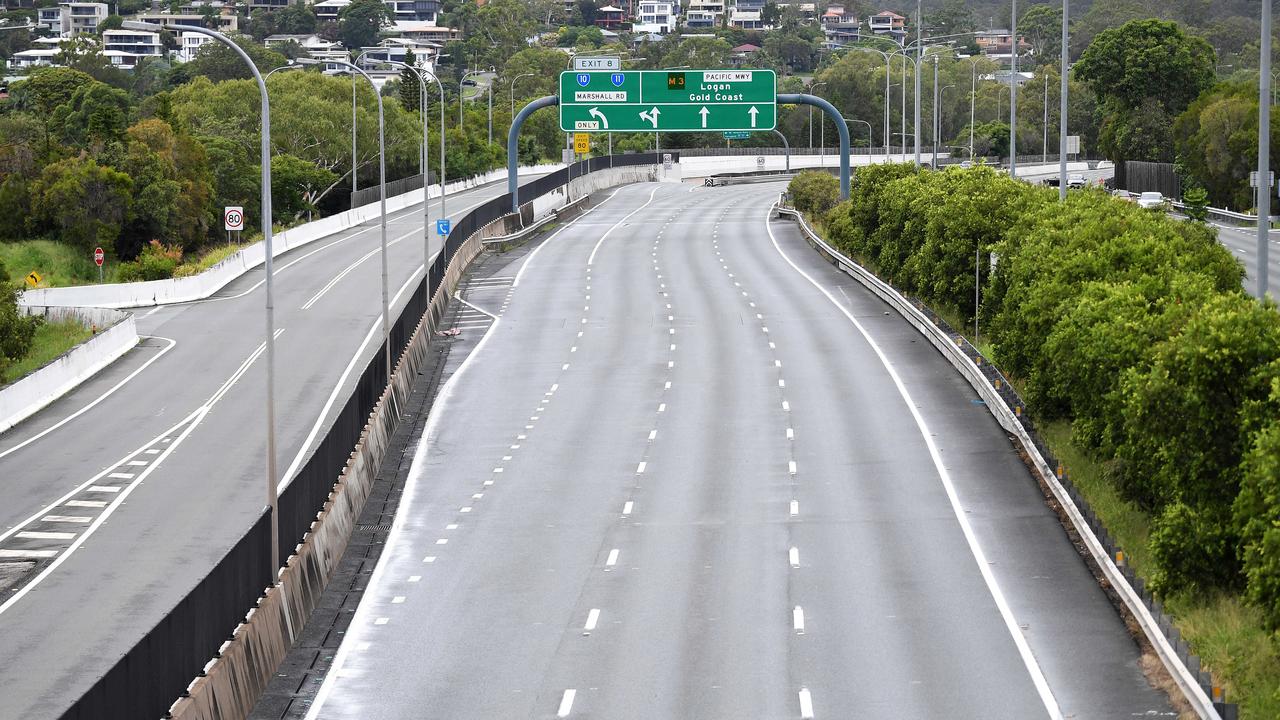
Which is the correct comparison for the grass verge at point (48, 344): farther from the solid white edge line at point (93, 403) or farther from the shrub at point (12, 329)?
the solid white edge line at point (93, 403)

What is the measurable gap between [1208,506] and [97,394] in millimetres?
34346

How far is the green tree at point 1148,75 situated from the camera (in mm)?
119375

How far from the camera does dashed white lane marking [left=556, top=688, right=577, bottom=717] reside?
73.5ft

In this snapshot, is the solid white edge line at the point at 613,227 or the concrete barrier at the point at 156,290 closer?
the concrete barrier at the point at 156,290

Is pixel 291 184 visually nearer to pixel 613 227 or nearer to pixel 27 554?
pixel 613 227

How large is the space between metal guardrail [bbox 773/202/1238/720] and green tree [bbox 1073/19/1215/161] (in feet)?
217

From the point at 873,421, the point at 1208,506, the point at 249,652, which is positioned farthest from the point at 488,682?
the point at 873,421

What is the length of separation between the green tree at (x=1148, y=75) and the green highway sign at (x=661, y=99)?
162 feet

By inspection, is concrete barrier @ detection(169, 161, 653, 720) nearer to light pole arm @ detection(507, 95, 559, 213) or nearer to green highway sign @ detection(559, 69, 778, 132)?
green highway sign @ detection(559, 69, 778, 132)

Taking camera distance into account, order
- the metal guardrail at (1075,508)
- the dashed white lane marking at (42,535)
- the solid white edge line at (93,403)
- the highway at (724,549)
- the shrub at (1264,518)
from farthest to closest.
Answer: the solid white edge line at (93,403) → the dashed white lane marking at (42,535) → the highway at (724,549) → the metal guardrail at (1075,508) → the shrub at (1264,518)

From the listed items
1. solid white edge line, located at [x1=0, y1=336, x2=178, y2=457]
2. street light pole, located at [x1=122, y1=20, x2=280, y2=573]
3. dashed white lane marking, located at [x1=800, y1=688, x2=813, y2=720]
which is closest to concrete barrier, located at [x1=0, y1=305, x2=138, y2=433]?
solid white edge line, located at [x1=0, y1=336, x2=178, y2=457]

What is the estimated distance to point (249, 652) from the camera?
22719 mm

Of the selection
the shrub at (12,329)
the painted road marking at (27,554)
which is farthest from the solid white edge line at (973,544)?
the shrub at (12,329)

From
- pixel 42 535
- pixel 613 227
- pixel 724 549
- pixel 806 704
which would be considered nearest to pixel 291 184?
pixel 613 227
